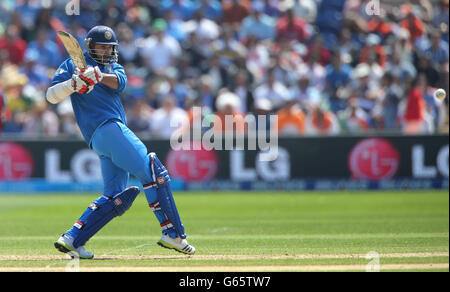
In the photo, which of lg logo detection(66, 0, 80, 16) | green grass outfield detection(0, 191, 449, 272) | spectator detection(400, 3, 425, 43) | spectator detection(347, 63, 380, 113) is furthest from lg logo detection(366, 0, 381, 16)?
lg logo detection(66, 0, 80, 16)

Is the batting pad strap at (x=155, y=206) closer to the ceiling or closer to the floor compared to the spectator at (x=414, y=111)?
closer to the floor

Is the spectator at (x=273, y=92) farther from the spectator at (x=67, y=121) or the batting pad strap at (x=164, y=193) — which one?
the batting pad strap at (x=164, y=193)

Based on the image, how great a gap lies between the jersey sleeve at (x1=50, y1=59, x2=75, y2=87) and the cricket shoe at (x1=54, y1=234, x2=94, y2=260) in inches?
54.8

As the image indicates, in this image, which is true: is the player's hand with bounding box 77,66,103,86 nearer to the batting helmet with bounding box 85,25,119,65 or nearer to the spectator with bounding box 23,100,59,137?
the batting helmet with bounding box 85,25,119,65

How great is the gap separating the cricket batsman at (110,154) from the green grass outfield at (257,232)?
0.24m

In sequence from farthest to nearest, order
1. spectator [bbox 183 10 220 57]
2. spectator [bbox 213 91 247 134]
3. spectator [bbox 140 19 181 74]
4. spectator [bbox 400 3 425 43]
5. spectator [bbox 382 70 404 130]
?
spectator [bbox 183 10 220 57], spectator [bbox 140 19 181 74], spectator [bbox 400 3 425 43], spectator [bbox 382 70 404 130], spectator [bbox 213 91 247 134]

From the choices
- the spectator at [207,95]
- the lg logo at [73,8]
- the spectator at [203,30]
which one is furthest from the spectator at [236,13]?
the lg logo at [73,8]

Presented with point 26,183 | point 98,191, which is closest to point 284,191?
point 98,191

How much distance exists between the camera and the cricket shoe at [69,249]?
23.4ft

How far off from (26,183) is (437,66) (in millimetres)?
8898

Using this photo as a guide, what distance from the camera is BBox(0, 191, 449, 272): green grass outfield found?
687 centimetres

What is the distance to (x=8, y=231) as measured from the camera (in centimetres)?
1021

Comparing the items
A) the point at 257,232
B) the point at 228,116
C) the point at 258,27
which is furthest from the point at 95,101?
the point at 258,27

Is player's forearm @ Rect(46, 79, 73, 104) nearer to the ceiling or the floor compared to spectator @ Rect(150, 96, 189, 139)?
nearer to the ceiling
